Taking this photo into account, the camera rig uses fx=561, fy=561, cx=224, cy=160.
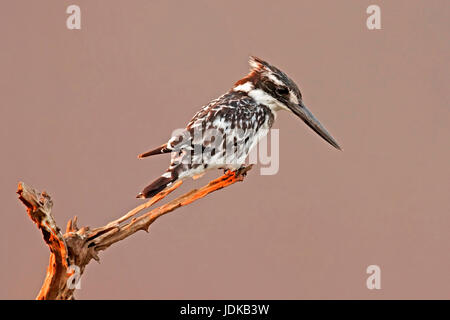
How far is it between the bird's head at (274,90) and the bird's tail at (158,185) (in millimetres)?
598

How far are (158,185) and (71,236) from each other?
37cm

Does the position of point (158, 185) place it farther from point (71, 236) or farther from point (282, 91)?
point (282, 91)

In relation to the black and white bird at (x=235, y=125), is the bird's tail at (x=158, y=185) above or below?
below

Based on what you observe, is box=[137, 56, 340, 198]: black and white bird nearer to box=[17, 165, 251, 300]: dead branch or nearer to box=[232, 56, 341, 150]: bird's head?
box=[232, 56, 341, 150]: bird's head

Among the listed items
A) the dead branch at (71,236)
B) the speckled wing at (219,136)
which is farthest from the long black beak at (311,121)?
the dead branch at (71,236)

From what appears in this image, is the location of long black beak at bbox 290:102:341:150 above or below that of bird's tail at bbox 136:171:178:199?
above

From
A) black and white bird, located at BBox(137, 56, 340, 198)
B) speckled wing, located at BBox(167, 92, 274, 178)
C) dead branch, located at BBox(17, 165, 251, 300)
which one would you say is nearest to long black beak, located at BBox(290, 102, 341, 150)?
black and white bird, located at BBox(137, 56, 340, 198)

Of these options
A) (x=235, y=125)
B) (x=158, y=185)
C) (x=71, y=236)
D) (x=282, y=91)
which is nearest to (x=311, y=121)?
(x=282, y=91)

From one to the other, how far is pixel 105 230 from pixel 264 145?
3.11ft

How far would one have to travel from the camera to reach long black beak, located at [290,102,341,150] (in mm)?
2564

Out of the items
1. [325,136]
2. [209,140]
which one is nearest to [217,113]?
[209,140]

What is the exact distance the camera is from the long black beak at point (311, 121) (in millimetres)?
2564

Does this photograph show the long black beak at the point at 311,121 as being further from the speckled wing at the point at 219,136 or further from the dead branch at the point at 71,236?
the dead branch at the point at 71,236

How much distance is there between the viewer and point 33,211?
1.92 meters
